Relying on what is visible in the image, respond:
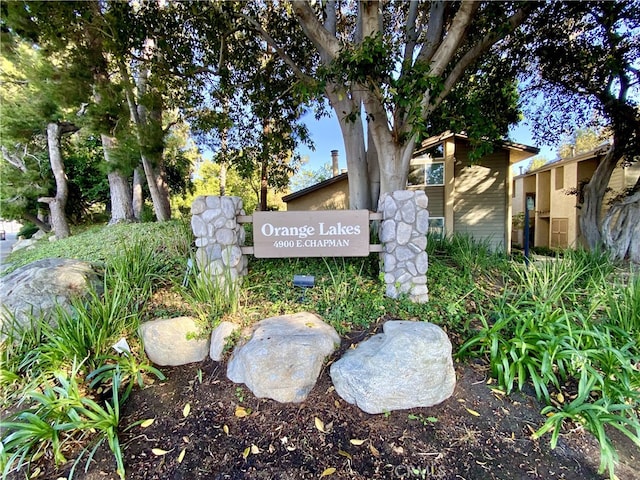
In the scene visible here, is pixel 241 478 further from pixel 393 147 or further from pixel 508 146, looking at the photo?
pixel 508 146

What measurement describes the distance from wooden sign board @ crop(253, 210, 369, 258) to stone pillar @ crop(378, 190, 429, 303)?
0.30 meters

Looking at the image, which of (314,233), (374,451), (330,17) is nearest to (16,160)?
(330,17)

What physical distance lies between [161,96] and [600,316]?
844 cm

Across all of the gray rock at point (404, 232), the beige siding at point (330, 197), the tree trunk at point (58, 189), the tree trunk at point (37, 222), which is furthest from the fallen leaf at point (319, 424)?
the tree trunk at point (37, 222)

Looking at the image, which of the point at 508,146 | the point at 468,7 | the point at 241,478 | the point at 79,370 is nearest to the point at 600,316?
the point at 241,478

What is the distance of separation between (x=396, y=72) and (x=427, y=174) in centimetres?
750

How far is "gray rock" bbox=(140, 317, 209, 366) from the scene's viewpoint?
287cm

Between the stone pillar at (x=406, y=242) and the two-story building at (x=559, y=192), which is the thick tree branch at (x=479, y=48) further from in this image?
the two-story building at (x=559, y=192)

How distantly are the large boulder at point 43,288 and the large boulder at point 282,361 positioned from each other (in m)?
1.86

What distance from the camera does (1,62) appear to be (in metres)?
7.41

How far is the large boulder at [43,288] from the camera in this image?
9.61 ft

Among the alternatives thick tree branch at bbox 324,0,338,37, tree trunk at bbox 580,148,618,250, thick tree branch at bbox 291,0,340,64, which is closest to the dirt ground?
thick tree branch at bbox 291,0,340,64

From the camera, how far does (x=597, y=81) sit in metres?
7.09

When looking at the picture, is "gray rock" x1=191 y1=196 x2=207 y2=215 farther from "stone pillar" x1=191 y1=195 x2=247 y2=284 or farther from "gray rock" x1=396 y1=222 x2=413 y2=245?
"gray rock" x1=396 y1=222 x2=413 y2=245
